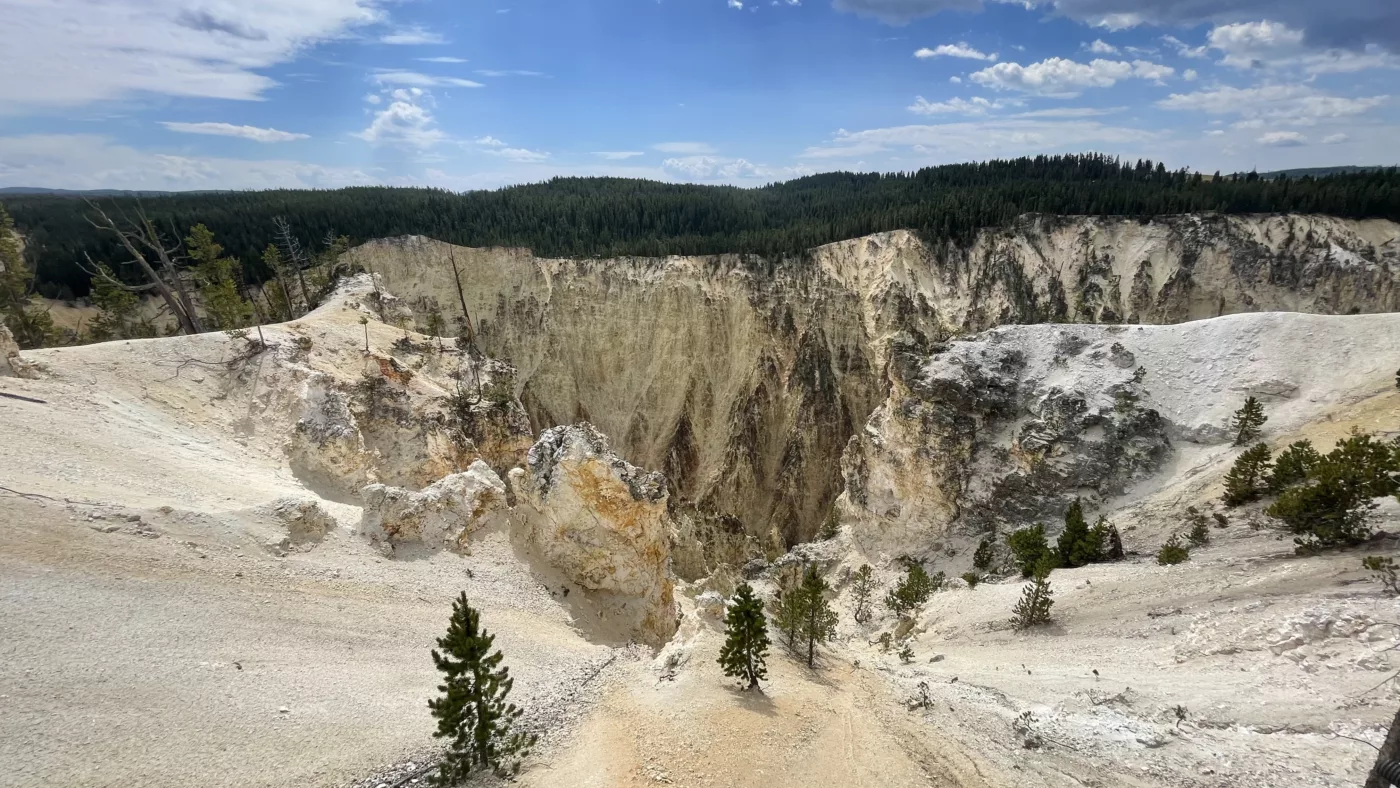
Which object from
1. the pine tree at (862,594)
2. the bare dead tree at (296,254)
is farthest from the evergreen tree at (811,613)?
the bare dead tree at (296,254)

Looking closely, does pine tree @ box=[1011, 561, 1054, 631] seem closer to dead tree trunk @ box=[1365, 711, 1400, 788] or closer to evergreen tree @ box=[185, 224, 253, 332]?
dead tree trunk @ box=[1365, 711, 1400, 788]

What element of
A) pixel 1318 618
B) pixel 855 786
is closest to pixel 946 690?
pixel 855 786

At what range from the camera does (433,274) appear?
189ft

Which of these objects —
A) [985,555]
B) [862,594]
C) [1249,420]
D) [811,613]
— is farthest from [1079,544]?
[811,613]

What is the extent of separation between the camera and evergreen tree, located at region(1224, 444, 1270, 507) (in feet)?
73.8

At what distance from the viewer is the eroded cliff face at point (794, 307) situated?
47562 millimetres

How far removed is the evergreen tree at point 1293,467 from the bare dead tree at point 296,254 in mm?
50058

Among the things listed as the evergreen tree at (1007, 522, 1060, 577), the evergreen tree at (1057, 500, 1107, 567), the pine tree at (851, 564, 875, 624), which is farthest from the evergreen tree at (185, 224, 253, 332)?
the evergreen tree at (1057, 500, 1107, 567)

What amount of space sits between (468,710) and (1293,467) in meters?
26.9

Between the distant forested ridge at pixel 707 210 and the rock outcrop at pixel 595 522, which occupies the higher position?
the distant forested ridge at pixel 707 210

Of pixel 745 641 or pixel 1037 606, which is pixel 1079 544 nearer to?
pixel 1037 606

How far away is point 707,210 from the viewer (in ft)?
254

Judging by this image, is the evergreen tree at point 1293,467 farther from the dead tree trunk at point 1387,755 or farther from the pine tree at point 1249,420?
the dead tree trunk at point 1387,755

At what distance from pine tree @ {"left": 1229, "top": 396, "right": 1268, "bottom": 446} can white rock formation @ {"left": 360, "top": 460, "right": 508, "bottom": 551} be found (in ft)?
104
